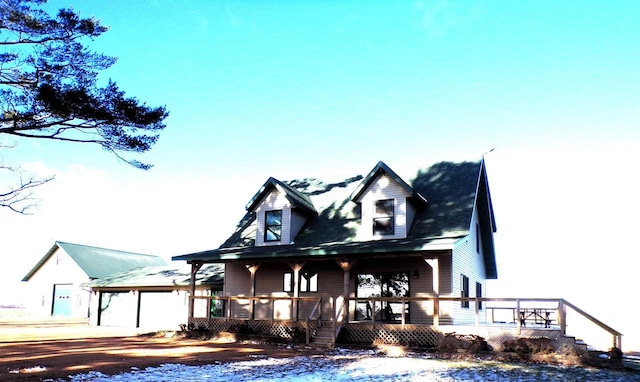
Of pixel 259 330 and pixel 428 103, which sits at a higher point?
pixel 428 103

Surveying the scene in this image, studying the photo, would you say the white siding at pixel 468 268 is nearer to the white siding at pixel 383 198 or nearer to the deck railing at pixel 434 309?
the deck railing at pixel 434 309

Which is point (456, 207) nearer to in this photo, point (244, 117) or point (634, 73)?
point (634, 73)

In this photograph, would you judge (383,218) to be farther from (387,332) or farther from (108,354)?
(108,354)

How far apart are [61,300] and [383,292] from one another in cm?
3132

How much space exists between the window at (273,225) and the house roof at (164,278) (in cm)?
561

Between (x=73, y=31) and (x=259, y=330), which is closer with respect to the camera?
(x=73, y=31)

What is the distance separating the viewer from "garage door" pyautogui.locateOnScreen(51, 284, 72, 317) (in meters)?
41.1

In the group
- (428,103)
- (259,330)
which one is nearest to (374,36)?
(428,103)

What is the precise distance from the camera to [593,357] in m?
14.1

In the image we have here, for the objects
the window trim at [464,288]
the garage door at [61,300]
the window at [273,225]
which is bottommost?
the garage door at [61,300]

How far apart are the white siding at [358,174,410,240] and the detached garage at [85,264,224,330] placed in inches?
389

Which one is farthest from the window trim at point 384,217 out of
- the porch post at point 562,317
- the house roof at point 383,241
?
the porch post at point 562,317

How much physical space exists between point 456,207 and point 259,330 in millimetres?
9116

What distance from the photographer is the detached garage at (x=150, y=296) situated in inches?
1133
